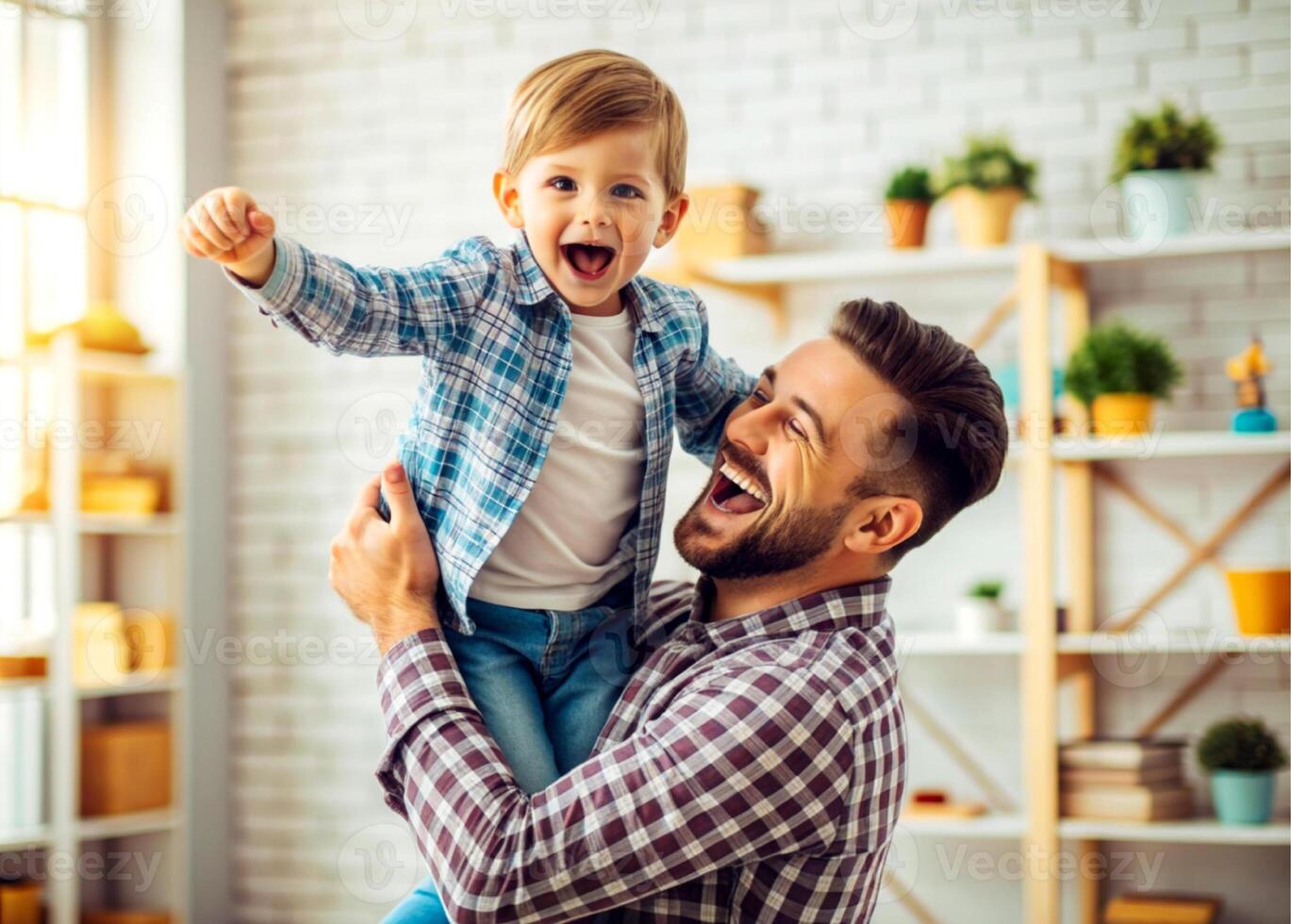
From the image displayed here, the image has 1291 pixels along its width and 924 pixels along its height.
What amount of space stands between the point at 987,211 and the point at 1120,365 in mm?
516

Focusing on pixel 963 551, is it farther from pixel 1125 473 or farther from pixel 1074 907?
pixel 1074 907

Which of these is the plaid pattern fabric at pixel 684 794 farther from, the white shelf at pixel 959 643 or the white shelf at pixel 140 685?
the white shelf at pixel 140 685

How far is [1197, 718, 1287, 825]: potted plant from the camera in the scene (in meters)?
3.59

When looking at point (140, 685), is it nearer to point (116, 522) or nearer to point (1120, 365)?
point (116, 522)

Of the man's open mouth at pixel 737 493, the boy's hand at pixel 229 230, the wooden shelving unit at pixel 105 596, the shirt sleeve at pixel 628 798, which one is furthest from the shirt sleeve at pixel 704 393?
the wooden shelving unit at pixel 105 596

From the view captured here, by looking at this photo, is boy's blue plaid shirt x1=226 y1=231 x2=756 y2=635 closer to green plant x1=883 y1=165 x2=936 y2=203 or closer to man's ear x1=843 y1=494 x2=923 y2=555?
man's ear x1=843 y1=494 x2=923 y2=555

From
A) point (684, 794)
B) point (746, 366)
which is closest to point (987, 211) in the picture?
point (746, 366)

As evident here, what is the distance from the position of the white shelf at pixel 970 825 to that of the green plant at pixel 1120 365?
107cm

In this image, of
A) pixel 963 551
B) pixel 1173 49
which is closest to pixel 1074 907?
pixel 963 551

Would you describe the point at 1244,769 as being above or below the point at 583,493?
below

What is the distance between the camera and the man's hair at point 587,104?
62.1 inches

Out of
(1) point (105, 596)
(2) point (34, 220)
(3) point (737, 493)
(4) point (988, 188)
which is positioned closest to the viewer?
(3) point (737, 493)

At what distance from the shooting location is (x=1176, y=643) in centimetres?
364

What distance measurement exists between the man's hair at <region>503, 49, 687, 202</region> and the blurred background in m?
2.25
